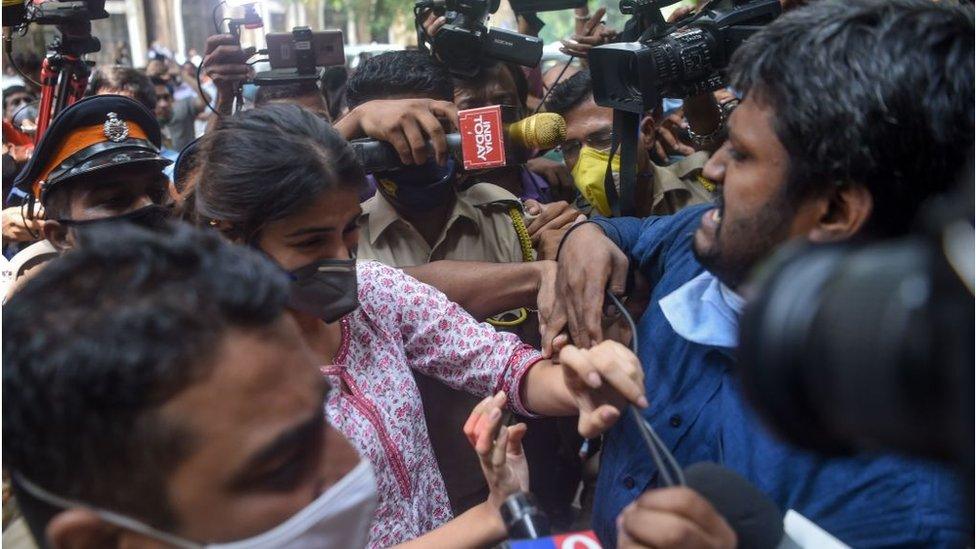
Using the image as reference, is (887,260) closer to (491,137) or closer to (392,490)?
(392,490)

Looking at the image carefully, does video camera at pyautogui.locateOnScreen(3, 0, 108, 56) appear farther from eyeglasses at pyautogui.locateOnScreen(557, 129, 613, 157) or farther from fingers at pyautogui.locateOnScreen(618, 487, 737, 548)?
fingers at pyautogui.locateOnScreen(618, 487, 737, 548)

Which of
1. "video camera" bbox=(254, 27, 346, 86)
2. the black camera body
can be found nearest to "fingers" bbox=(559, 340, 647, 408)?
the black camera body

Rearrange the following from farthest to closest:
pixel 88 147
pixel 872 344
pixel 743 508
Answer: pixel 88 147 < pixel 743 508 < pixel 872 344

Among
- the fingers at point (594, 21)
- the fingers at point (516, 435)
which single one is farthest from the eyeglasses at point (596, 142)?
the fingers at point (516, 435)

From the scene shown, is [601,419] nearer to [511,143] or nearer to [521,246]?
[511,143]

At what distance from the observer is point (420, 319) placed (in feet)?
6.00

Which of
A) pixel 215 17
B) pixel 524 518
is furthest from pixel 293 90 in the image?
pixel 524 518

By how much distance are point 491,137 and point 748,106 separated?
0.82 m

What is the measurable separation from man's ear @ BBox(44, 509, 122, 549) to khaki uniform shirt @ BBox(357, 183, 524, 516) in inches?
47.0

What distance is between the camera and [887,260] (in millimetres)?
592

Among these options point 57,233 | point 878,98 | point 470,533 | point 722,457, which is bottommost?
point 470,533

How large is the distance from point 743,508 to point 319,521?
535mm

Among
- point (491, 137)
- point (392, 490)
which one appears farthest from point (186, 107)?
point (392, 490)

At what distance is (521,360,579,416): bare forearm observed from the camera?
1.66m
